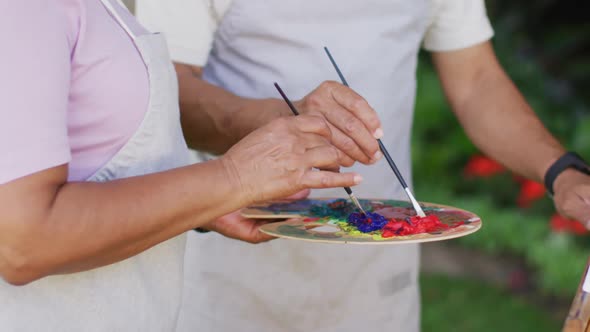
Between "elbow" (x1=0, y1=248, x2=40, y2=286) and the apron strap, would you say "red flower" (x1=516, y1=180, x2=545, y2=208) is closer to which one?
the apron strap

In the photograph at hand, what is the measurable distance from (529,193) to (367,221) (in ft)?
10.3

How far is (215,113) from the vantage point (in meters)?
1.89

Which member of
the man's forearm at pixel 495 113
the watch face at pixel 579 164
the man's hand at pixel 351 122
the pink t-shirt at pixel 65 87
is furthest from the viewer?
the man's forearm at pixel 495 113

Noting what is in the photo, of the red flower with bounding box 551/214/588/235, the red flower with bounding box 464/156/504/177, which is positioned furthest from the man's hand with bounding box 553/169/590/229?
the red flower with bounding box 464/156/504/177

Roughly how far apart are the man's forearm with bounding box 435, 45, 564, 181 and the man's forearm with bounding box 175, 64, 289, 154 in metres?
0.76

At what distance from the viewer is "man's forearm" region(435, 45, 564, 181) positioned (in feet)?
7.16

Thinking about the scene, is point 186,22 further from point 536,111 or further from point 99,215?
point 536,111

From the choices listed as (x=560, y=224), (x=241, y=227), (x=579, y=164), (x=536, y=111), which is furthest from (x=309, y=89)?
(x=536, y=111)

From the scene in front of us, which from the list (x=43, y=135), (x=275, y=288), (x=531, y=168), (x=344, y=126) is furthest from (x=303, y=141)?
(x=531, y=168)

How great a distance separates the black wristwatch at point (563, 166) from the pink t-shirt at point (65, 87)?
1.14m

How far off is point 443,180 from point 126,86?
12.8 ft

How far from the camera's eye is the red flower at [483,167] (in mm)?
4715

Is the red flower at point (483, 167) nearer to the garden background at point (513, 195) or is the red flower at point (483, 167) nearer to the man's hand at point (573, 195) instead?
the garden background at point (513, 195)

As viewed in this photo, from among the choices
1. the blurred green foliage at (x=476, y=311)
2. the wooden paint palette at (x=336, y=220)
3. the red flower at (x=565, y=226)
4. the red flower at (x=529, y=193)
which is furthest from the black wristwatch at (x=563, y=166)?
the red flower at (x=529, y=193)
